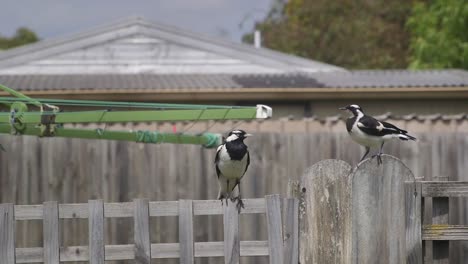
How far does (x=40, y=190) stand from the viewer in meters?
Answer: 11.2

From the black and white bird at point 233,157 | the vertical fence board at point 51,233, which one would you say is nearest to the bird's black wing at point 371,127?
the black and white bird at point 233,157

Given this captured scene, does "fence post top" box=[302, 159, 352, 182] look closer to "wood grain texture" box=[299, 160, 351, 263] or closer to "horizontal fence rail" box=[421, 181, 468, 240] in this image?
"wood grain texture" box=[299, 160, 351, 263]

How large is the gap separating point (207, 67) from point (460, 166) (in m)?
10.5

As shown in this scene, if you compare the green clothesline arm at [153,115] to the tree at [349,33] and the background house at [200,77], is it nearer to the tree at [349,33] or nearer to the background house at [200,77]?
the background house at [200,77]

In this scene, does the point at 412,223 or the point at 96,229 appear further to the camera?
the point at 96,229

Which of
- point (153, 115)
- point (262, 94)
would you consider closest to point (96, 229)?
point (153, 115)

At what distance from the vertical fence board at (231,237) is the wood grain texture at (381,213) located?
774 millimetres

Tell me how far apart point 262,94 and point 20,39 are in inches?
1947

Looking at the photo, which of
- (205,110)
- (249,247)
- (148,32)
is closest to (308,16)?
(148,32)

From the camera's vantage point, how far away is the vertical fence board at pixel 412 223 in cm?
594

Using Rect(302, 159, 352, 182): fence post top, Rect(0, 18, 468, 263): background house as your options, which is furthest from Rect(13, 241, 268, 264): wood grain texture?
Rect(0, 18, 468, 263): background house

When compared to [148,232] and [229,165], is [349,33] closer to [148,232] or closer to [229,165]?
[229,165]

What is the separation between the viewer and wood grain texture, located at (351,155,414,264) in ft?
19.5

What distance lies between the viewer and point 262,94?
1688 cm
